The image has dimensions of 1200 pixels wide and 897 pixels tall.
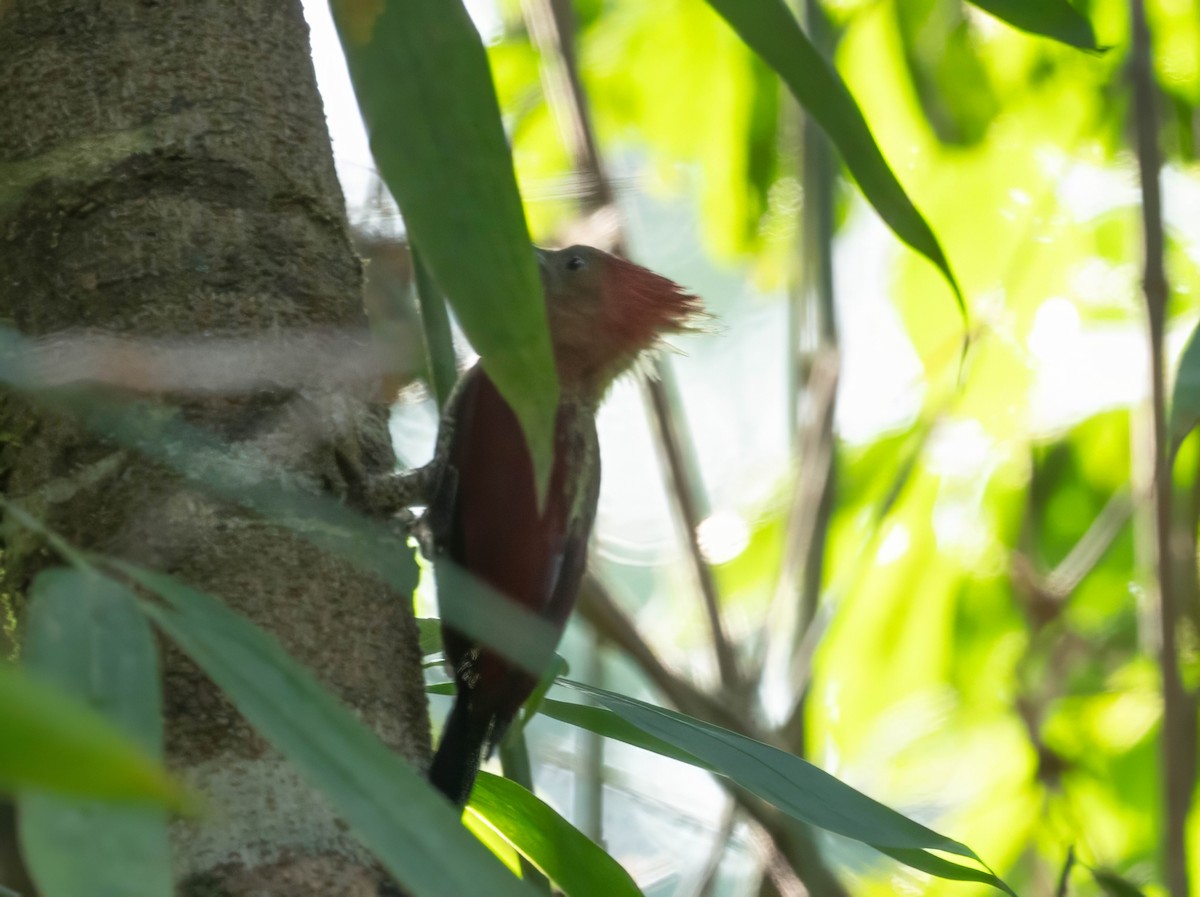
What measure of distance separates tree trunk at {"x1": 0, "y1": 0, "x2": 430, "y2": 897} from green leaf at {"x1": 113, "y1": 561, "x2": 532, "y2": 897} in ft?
0.66

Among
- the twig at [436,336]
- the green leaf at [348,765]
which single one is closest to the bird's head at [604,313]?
the twig at [436,336]

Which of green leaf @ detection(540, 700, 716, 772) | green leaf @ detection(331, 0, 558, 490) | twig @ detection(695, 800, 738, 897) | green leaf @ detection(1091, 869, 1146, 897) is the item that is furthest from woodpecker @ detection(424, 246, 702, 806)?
green leaf @ detection(331, 0, 558, 490)

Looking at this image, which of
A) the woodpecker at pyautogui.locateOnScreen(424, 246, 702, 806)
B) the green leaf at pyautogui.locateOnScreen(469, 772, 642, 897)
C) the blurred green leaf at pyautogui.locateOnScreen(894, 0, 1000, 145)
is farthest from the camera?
the blurred green leaf at pyautogui.locateOnScreen(894, 0, 1000, 145)

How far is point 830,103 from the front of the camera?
1457 millimetres

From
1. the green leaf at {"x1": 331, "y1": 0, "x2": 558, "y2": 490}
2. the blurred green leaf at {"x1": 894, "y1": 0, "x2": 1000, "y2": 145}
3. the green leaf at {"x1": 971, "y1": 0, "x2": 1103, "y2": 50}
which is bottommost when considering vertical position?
the green leaf at {"x1": 331, "y1": 0, "x2": 558, "y2": 490}

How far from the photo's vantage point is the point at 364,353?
4.87 ft

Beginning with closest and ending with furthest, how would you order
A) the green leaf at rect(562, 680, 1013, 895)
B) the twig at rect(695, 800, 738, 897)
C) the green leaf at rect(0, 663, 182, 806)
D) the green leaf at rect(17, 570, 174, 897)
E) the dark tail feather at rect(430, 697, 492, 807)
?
1. the green leaf at rect(0, 663, 182, 806)
2. the green leaf at rect(17, 570, 174, 897)
3. the green leaf at rect(562, 680, 1013, 895)
4. the dark tail feather at rect(430, 697, 492, 807)
5. the twig at rect(695, 800, 738, 897)

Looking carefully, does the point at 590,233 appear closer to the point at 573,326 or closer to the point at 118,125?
the point at 573,326

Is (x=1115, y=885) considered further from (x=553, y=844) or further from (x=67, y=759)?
(x=67, y=759)

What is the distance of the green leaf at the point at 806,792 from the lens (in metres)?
1.29

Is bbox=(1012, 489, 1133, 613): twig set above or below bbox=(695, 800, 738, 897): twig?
above

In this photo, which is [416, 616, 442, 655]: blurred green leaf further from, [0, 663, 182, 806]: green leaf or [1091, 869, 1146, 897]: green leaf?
[0, 663, 182, 806]: green leaf

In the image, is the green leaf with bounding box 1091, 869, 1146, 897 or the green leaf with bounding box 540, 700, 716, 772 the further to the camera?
the green leaf with bounding box 1091, 869, 1146, 897

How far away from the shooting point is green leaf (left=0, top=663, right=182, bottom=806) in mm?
522
